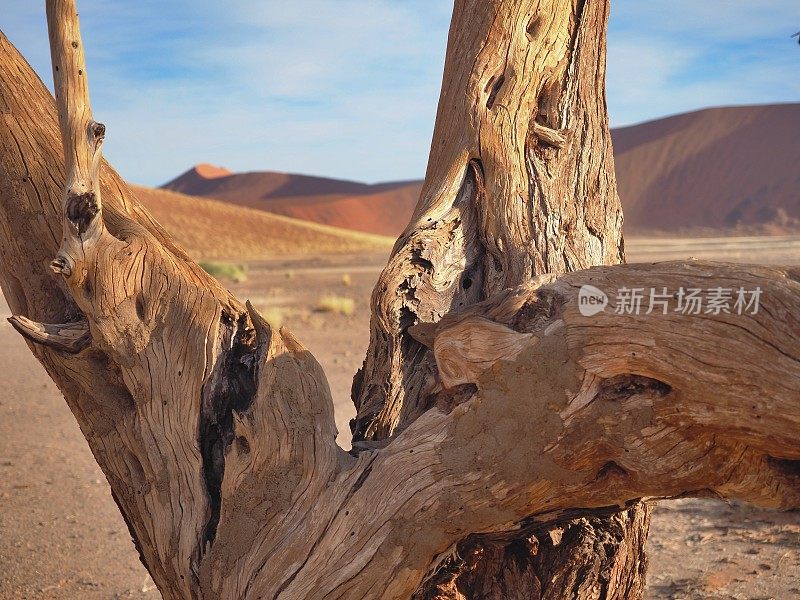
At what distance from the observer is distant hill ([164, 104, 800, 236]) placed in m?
61.3

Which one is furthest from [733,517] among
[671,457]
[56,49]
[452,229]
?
[56,49]

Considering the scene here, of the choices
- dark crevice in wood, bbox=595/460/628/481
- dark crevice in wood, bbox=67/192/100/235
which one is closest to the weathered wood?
dark crevice in wood, bbox=67/192/100/235

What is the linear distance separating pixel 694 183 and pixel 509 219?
69347 mm

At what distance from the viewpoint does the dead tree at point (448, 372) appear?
2.40 m

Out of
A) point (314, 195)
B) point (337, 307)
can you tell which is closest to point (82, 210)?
point (337, 307)

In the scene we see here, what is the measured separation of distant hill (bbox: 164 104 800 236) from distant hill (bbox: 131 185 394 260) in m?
23.6

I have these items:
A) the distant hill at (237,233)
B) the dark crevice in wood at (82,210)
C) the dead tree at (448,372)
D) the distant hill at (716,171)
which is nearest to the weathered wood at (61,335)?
the dead tree at (448,372)

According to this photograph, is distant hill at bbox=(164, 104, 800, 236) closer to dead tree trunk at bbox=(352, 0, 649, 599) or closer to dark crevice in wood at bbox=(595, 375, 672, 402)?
dead tree trunk at bbox=(352, 0, 649, 599)

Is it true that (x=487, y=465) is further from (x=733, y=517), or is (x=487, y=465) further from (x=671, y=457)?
(x=733, y=517)

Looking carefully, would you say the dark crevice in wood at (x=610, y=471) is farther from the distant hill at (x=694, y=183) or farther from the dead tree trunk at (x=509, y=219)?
the distant hill at (x=694, y=183)

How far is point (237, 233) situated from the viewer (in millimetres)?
46906

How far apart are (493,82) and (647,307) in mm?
1753

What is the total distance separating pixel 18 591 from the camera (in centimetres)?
489

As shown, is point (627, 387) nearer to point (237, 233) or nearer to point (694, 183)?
point (237, 233)
